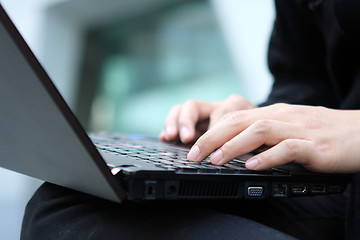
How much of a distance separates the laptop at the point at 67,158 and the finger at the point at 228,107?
0.30 metres

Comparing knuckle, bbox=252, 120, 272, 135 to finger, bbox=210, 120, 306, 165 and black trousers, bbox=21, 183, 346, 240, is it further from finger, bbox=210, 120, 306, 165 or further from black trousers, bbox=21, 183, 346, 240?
black trousers, bbox=21, 183, 346, 240

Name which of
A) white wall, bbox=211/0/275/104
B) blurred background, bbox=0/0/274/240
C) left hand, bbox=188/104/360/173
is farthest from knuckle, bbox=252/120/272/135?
blurred background, bbox=0/0/274/240

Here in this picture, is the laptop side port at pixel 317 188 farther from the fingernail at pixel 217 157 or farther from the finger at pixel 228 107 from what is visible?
the finger at pixel 228 107

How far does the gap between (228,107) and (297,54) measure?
36 centimetres

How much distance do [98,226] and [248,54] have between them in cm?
186

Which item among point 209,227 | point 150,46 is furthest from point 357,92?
point 150,46

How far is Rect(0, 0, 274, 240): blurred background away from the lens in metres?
3.06

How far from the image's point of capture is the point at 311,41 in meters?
0.95

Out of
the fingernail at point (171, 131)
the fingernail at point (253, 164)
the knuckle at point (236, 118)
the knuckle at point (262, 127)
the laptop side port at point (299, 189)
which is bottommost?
the laptop side port at point (299, 189)

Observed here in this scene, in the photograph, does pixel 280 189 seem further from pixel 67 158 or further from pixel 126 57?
pixel 126 57

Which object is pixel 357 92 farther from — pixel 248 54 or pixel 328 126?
pixel 248 54

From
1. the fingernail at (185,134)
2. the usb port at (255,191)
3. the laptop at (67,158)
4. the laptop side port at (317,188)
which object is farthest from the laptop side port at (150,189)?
the fingernail at (185,134)

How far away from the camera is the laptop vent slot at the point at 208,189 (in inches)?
13.6

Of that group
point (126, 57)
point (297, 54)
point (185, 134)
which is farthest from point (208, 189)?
point (126, 57)
